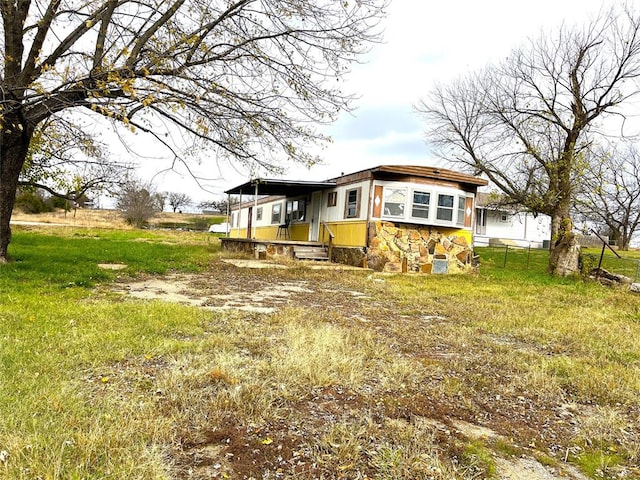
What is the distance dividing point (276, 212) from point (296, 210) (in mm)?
2601

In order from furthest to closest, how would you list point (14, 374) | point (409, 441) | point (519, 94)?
point (519, 94)
point (14, 374)
point (409, 441)

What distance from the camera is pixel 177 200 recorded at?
216 ft

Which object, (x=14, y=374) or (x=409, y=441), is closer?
(x=409, y=441)

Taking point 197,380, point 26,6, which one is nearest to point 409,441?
point 197,380

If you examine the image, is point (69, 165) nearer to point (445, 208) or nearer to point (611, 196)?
point (445, 208)

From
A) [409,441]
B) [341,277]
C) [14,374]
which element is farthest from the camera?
[341,277]

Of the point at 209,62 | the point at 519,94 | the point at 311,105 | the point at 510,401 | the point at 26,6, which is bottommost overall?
the point at 510,401

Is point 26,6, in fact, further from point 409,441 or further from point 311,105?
point 409,441

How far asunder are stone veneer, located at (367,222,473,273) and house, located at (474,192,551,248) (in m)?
18.2

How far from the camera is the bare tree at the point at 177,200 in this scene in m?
65.0

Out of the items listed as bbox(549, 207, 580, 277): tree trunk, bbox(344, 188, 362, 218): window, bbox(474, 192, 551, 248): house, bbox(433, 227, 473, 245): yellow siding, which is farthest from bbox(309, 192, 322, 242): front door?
bbox(474, 192, 551, 248): house

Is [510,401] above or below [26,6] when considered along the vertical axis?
below

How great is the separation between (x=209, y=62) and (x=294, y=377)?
599 centimetres

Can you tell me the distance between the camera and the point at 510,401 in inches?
126
